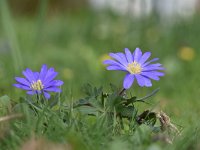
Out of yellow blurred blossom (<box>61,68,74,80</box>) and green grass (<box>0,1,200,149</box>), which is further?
yellow blurred blossom (<box>61,68,74,80</box>)

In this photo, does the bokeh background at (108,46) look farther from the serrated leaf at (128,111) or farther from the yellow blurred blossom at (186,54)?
the serrated leaf at (128,111)

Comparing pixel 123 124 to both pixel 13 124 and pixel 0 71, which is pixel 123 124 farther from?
pixel 0 71

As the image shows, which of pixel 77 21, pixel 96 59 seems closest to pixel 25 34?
pixel 77 21

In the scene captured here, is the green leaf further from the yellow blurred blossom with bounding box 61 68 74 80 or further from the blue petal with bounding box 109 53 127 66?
the yellow blurred blossom with bounding box 61 68 74 80

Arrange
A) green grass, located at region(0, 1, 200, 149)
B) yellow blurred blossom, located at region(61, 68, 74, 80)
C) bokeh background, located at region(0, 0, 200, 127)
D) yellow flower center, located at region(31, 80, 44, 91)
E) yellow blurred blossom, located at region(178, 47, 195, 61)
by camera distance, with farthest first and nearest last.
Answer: yellow blurred blossom, located at region(178, 47, 195, 61)
yellow blurred blossom, located at region(61, 68, 74, 80)
bokeh background, located at region(0, 0, 200, 127)
yellow flower center, located at region(31, 80, 44, 91)
green grass, located at region(0, 1, 200, 149)

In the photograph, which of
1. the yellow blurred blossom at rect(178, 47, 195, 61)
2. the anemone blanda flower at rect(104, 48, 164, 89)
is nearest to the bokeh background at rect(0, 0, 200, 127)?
the yellow blurred blossom at rect(178, 47, 195, 61)

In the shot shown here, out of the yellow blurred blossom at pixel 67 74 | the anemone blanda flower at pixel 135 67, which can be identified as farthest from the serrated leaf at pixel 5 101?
the yellow blurred blossom at pixel 67 74

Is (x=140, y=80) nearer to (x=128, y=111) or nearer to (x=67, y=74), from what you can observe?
(x=128, y=111)

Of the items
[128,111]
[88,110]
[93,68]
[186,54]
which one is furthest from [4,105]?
[186,54]

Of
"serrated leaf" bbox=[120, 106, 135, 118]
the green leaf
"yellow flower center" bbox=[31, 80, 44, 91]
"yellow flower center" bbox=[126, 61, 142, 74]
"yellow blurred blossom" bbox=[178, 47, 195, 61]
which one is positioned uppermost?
"yellow blurred blossom" bbox=[178, 47, 195, 61]
